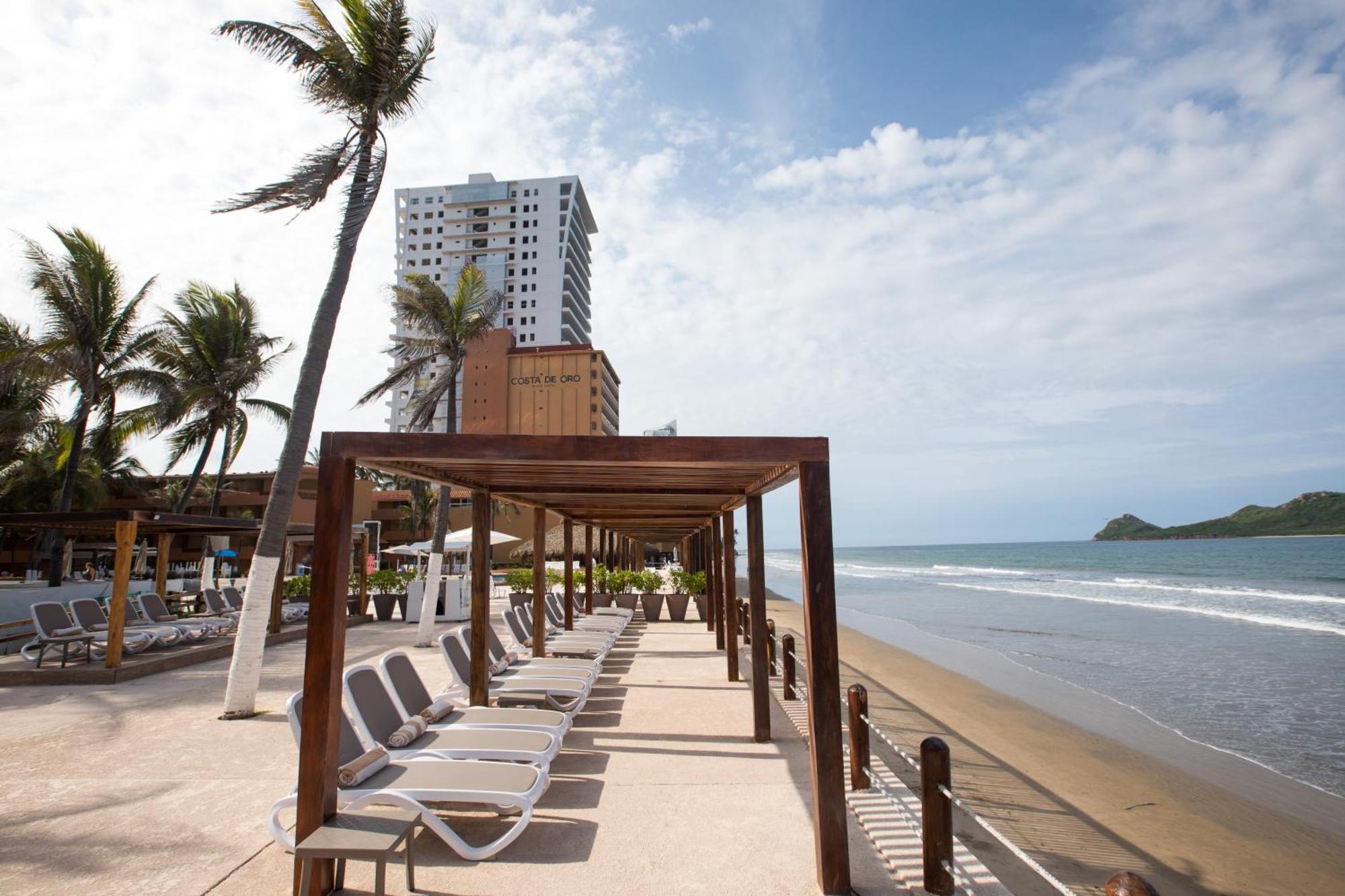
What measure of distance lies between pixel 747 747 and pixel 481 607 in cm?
270

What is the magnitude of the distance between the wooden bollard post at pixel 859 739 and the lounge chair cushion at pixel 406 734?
9.78 ft

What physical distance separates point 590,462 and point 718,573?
9861 millimetres

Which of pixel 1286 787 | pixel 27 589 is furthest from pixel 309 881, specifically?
pixel 27 589

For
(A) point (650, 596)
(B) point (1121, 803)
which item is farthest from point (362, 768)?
(A) point (650, 596)

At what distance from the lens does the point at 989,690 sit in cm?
1251

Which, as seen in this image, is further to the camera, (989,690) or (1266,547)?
A: (1266,547)

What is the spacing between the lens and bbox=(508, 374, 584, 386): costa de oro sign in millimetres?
72312

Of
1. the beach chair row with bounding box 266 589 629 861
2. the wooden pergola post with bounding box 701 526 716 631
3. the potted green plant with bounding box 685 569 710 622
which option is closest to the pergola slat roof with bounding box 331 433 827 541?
Answer: the beach chair row with bounding box 266 589 629 861

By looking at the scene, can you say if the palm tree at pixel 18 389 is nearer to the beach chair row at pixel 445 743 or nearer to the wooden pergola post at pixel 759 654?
the beach chair row at pixel 445 743

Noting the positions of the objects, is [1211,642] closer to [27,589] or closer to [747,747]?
[747,747]

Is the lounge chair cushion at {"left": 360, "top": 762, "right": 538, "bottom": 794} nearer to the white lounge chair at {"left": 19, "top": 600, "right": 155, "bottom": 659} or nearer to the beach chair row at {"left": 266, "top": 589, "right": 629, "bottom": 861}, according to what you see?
the beach chair row at {"left": 266, "top": 589, "right": 629, "bottom": 861}

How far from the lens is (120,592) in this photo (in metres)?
9.42

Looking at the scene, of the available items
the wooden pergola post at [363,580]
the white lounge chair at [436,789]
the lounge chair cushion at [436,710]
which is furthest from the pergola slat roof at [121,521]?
the white lounge chair at [436,789]

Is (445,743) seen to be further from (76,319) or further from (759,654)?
(76,319)
